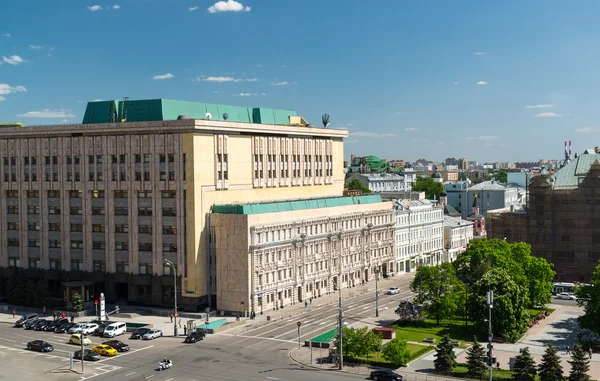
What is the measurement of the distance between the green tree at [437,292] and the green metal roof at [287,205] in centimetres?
2879

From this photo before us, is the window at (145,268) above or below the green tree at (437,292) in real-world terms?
above

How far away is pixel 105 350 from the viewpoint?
87.8m

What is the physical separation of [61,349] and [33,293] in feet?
107

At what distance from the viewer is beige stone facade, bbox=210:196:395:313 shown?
112 meters

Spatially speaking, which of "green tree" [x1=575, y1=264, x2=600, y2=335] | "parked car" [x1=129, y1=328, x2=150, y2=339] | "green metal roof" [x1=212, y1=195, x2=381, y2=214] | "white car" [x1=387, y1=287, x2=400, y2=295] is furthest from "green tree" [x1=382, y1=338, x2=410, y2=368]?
"white car" [x1=387, y1=287, x2=400, y2=295]

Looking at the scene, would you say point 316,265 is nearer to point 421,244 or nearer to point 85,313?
point 85,313

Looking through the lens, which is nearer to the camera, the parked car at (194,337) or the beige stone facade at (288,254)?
the parked car at (194,337)

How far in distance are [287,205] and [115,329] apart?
127 feet

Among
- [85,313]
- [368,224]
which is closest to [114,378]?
[85,313]

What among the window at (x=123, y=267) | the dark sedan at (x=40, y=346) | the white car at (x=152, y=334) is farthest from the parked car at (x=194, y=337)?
the window at (x=123, y=267)

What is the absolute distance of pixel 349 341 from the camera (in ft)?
271

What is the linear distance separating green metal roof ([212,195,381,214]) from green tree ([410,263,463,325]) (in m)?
28.8

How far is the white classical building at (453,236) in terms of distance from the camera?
19000 centimetres

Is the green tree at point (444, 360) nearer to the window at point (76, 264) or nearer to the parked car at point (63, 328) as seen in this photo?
the parked car at point (63, 328)
